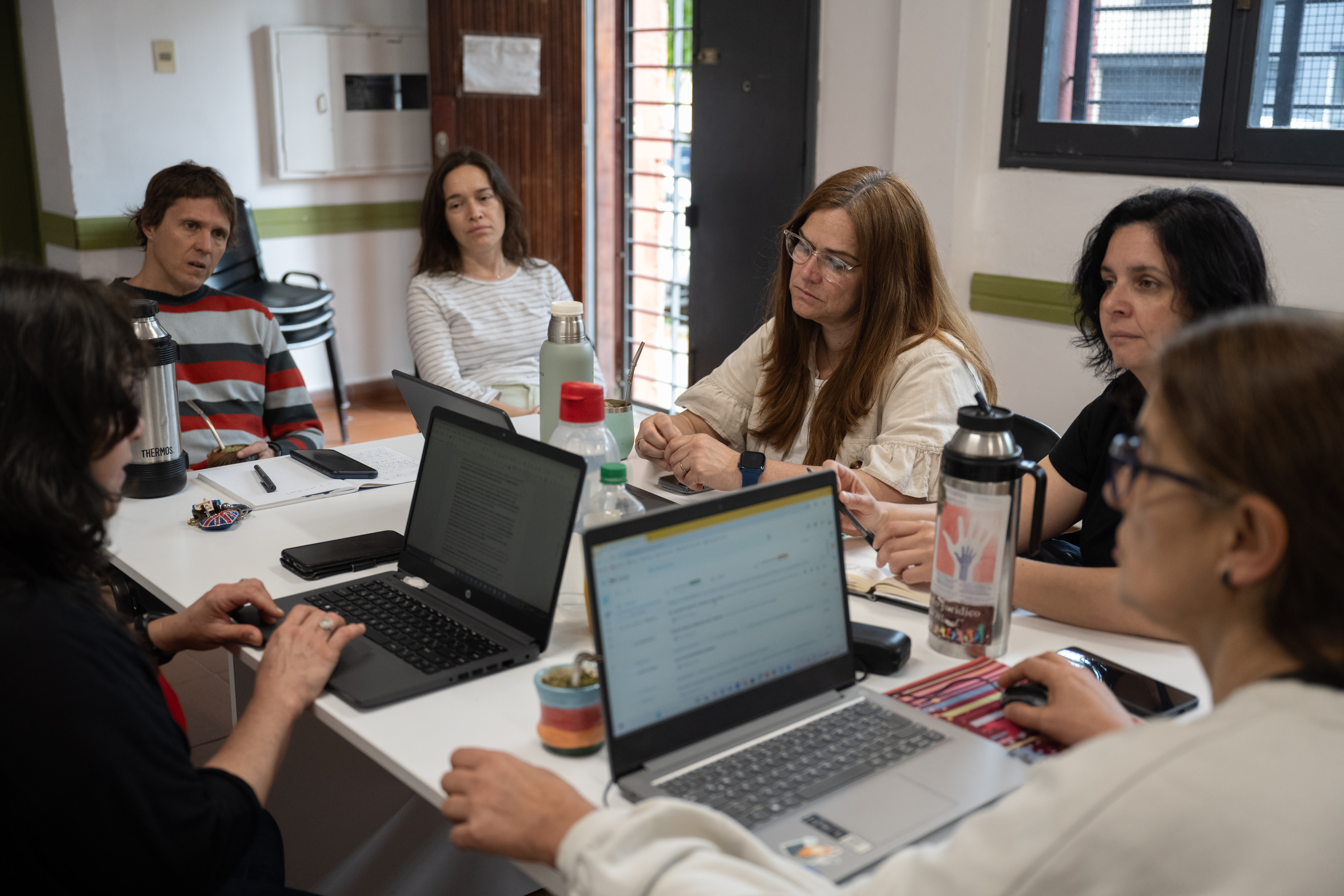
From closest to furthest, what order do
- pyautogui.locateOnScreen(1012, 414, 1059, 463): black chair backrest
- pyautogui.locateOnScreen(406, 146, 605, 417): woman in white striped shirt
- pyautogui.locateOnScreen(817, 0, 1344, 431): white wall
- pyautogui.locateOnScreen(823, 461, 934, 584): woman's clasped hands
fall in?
pyautogui.locateOnScreen(823, 461, 934, 584): woman's clasped hands, pyautogui.locateOnScreen(1012, 414, 1059, 463): black chair backrest, pyautogui.locateOnScreen(406, 146, 605, 417): woman in white striped shirt, pyautogui.locateOnScreen(817, 0, 1344, 431): white wall

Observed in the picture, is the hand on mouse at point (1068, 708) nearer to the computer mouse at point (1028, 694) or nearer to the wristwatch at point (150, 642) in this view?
the computer mouse at point (1028, 694)

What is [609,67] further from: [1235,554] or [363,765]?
[1235,554]

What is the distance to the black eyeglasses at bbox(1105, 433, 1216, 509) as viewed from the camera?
2.60 ft

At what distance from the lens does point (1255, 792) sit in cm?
73

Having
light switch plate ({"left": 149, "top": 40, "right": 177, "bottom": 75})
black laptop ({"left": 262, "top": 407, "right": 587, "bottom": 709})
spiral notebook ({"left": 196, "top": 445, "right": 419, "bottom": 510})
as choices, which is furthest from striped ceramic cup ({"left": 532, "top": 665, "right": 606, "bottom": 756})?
light switch plate ({"left": 149, "top": 40, "right": 177, "bottom": 75})

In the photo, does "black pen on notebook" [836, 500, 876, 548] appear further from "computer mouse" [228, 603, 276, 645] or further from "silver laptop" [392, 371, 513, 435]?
"computer mouse" [228, 603, 276, 645]

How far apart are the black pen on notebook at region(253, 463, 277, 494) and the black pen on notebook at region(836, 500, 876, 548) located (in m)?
0.99

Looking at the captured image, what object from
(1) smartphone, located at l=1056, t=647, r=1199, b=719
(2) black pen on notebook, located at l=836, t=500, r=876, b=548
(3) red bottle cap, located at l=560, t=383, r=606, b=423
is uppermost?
(3) red bottle cap, located at l=560, t=383, r=606, b=423

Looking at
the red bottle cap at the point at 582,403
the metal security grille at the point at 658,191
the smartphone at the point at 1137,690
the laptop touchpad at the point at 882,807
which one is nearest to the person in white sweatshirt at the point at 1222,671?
the laptop touchpad at the point at 882,807

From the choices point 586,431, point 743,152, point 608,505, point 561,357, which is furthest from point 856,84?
point 608,505

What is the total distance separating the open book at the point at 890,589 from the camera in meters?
1.51

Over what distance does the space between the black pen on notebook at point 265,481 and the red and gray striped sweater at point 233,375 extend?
35 cm

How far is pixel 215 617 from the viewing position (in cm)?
143

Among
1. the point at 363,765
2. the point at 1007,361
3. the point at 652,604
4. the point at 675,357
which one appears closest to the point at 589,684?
the point at 652,604
